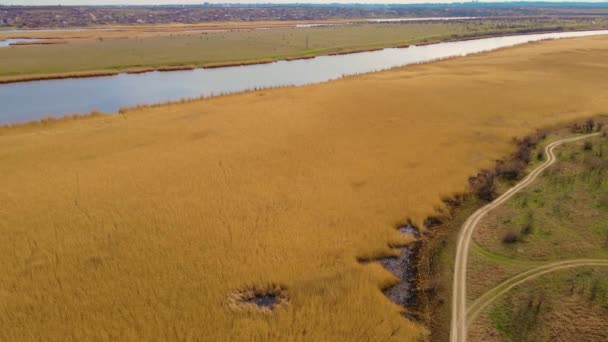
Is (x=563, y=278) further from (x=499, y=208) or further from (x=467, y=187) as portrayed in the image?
(x=467, y=187)

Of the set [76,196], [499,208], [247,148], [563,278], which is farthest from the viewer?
[247,148]

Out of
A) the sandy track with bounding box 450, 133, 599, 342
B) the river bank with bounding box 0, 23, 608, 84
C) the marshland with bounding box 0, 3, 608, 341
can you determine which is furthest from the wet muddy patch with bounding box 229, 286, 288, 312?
the river bank with bounding box 0, 23, 608, 84

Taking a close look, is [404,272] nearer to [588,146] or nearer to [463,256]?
[463,256]

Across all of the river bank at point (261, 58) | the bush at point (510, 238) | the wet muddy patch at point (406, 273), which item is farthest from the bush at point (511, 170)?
the river bank at point (261, 58)

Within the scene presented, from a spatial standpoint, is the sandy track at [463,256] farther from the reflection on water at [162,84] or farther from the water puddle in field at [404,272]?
the reflection on water at [162,84]

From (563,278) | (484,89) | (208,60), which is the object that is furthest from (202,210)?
(208,60)

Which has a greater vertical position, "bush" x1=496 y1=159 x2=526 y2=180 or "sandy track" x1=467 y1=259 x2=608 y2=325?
"bush" x1=496 y1=159 x2=526 y2=180

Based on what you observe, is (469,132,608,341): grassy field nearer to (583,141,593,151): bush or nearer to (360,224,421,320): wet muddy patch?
(360,224,421,320): wet muddy patch
